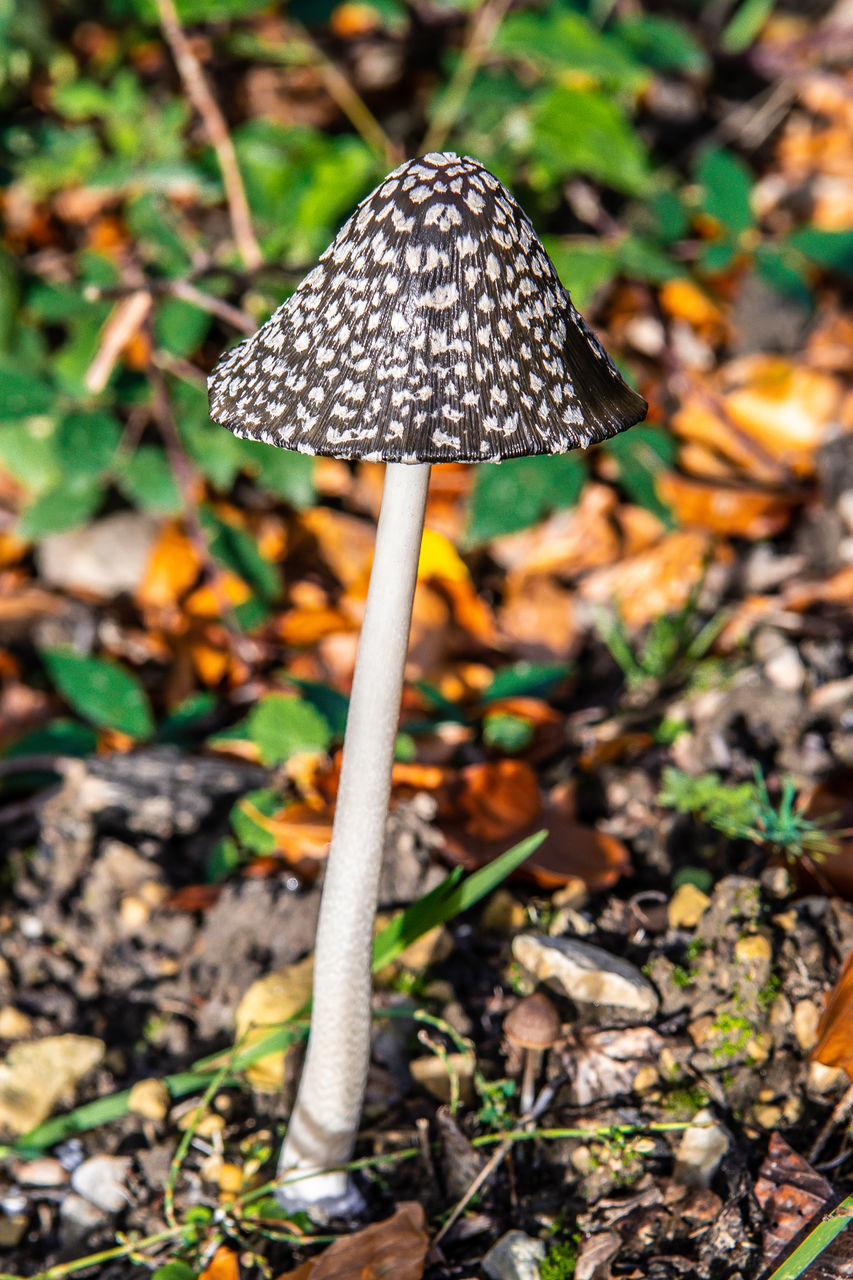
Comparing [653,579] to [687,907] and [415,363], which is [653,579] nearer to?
[687,907]

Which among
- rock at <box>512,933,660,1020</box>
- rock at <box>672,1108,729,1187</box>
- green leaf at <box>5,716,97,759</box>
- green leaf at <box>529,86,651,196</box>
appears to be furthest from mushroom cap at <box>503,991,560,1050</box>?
green leaf at <box>529,86,651,196</box>

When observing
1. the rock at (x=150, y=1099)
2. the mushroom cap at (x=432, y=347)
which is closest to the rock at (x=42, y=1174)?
the rock at (x=150, y=1099)

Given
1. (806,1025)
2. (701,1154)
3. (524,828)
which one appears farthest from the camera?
(524,828)

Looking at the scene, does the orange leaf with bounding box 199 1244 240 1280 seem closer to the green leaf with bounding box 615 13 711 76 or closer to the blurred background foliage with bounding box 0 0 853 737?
the blurred background foliage with bounding box 0 0 853 737

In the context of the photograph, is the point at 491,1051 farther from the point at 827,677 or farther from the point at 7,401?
the point at 7,401

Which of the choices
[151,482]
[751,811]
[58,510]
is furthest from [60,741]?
[751,811]
